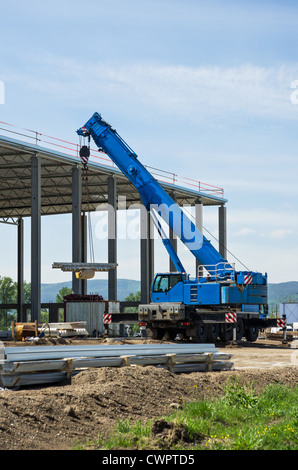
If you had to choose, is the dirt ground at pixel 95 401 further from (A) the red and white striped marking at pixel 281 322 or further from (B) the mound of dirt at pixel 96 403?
(A) the red and white striped marking at pixel 281 322

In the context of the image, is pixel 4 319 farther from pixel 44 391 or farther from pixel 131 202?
pixel 44 391

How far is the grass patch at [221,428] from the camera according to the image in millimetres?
8633

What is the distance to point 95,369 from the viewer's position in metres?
14.1

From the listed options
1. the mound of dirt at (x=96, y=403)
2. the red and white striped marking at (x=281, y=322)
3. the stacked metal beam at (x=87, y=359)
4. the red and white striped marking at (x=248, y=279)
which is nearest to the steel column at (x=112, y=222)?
the red and white striped marking at (x=281, y=322)

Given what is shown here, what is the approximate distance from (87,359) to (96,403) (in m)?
3.59

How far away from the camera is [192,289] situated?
27891 millimetres

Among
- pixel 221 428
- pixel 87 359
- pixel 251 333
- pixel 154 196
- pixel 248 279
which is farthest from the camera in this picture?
pixel 251 333

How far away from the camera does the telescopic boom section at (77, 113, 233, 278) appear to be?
28422 millimetres

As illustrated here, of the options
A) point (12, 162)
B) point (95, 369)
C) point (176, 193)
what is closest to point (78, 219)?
point (12, 162)

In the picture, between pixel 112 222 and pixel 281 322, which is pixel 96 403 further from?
pixel 112 222

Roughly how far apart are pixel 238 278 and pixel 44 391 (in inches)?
639

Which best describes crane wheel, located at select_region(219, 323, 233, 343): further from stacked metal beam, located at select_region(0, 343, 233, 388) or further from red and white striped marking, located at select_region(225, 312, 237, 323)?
stacked metal beam, located at select_region(0, 343, 233, 388)

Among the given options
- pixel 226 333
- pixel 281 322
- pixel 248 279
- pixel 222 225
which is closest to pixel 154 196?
pixel 248 279

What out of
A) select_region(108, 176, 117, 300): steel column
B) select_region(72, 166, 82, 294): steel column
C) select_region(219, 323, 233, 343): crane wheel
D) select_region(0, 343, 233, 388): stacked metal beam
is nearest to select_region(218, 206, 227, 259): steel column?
select_region(108, 176, 117, 300): steel column
